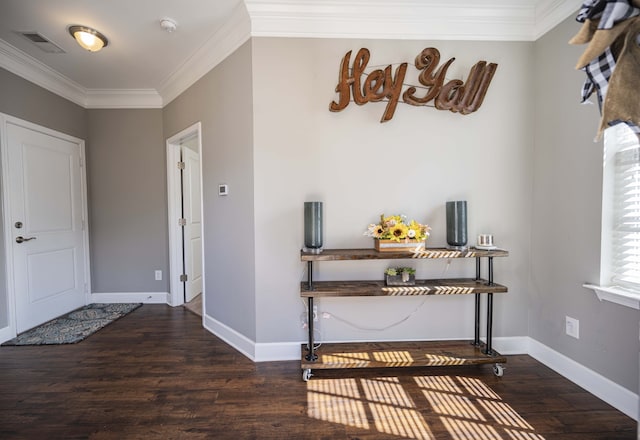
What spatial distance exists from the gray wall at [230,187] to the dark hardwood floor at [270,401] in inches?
17.1

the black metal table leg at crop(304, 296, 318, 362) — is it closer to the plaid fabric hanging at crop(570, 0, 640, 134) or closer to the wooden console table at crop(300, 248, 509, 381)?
the wooden console table at crop(300, 248, 509, 381)

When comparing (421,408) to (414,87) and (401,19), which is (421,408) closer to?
(414,87)

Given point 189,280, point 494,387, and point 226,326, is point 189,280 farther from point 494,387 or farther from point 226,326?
point 494,387

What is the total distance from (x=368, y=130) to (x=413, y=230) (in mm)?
809

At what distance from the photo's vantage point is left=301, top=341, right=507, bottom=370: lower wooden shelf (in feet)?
6.19

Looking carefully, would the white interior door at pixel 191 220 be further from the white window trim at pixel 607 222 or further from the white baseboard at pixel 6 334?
the white window trim at pixel 607 222

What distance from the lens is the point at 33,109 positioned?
2.83 m

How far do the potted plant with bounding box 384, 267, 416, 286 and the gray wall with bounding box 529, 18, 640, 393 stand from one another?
38.9 inches

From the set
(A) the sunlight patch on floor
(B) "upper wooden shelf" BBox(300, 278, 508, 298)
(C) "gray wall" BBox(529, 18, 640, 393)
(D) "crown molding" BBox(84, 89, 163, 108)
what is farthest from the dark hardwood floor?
(D) "crown molding" BBox(84, 89, 163, 108)

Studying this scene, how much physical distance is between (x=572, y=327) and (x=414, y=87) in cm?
195

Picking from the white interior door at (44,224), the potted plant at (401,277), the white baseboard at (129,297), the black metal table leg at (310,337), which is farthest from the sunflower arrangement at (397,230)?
the white interior door at (44,224)

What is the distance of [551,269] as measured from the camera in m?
2.03

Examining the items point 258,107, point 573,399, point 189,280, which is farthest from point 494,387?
point 189,280

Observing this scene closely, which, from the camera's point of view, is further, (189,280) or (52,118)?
(189,280)
